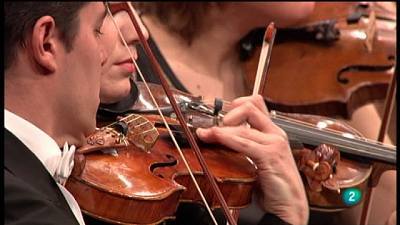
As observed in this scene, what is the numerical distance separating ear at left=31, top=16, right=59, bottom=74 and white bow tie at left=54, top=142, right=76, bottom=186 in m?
0.11

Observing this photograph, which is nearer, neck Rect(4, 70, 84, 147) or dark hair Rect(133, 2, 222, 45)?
neck Rect(4, 70, 84, 147)

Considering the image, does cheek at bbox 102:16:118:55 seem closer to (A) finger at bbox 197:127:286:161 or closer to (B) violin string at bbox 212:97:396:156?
(A) finger at bbox 197:127:286:161

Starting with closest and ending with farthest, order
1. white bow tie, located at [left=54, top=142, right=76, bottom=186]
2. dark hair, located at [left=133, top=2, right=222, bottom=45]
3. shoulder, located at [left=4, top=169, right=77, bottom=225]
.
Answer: shoulder, located at [left=4, top=169, right=77, bottom=225] → white bow tie, located at [left=54, top=142, right=76, bottom=186] → dark hair, located at [left=133, top=2, right=222, bottom=45]

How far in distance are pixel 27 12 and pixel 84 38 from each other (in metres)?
0.08

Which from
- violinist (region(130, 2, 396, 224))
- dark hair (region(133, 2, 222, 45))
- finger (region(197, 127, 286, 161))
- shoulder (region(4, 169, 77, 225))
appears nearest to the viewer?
shoulder (region(4, 169, 77, 225))

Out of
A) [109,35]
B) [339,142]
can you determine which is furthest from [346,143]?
[109,35]

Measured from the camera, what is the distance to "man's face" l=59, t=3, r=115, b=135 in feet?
2.58

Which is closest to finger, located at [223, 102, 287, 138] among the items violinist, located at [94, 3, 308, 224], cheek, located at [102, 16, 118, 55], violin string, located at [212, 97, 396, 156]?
violinist, located at [94, 3, 308, 224]

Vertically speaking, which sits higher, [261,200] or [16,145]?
[16,145]

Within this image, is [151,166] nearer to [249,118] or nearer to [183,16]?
[249,118]

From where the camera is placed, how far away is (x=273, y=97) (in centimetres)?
149

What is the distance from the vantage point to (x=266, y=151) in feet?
3.59

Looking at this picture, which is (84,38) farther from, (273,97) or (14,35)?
(273,97)

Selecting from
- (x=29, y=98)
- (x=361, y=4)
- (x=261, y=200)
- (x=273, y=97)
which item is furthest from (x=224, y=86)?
(x=29, y=98)
